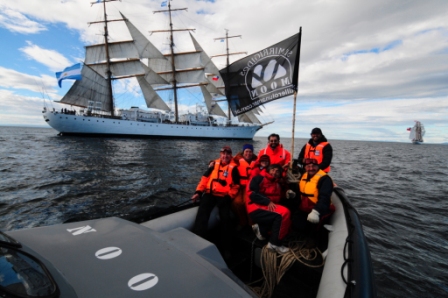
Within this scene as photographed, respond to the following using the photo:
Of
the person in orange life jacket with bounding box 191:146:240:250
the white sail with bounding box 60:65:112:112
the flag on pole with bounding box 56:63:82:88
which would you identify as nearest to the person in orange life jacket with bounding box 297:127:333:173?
the person in orange life jacket with bounding box 191:146:240:250

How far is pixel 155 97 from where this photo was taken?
55719mm

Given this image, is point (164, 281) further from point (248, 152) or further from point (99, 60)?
point (99, 60)

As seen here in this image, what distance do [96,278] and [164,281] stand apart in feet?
1.65

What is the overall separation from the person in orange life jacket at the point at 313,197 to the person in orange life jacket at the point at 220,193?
140 centimetres

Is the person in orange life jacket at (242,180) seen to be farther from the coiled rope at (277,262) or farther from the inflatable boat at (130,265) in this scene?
the inflatable boat at (130,265)

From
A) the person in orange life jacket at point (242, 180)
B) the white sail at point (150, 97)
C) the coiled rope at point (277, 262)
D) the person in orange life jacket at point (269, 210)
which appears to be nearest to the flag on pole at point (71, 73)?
the white sail at point (150, 97)

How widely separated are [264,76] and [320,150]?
10.1 feet

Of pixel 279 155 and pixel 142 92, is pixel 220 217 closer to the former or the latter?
pixel 279 155

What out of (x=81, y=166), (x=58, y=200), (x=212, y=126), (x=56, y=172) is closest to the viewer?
(x=58, y=200)

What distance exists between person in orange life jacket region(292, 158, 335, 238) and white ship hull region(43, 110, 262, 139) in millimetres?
52017

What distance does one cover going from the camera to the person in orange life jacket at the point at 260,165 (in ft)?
15.5

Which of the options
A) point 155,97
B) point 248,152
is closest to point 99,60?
point 155,97

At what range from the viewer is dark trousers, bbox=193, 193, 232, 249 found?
14.7 feet

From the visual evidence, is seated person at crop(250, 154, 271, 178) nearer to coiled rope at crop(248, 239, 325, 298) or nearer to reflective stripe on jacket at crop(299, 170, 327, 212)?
reflective stripe on jacket at crop(299, 170, 327, 212)
